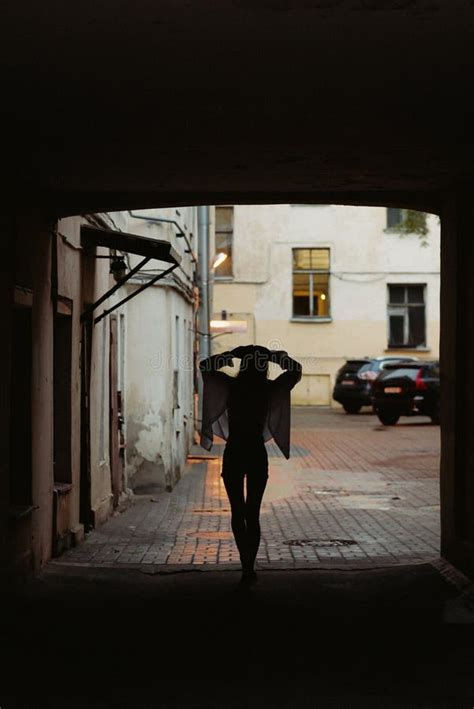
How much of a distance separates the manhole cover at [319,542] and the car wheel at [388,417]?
19775 mm

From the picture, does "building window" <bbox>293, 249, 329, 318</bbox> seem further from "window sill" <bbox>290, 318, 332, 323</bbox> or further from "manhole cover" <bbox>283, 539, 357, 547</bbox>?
"manhole cover" <bbox>283, 539, 357, 547</bbox>

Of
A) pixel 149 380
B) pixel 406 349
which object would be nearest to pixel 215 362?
pixel 149 380

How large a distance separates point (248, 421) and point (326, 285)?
32.3 meters

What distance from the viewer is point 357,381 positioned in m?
36.9

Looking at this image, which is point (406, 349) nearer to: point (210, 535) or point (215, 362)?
point (210, 535)

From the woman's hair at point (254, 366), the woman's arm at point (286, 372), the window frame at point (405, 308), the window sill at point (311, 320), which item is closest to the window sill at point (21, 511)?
the woman's hair at point (254, 366)

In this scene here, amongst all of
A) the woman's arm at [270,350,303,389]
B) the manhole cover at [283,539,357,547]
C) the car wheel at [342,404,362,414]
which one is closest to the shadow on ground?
the woman's arm at [270,350,303,389]

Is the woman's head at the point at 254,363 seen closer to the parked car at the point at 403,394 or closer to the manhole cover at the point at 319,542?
the manhole cover at the point at 319,542

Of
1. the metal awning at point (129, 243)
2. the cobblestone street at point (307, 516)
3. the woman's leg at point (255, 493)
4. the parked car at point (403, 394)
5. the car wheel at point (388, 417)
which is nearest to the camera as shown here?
the woman's leg at point (255, 493)

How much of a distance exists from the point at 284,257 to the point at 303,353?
10.8 ft

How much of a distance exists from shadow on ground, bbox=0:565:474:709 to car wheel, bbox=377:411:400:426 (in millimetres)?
22165

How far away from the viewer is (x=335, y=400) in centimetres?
3809

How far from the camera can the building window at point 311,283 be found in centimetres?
4128

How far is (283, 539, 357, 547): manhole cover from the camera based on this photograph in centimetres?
1246
